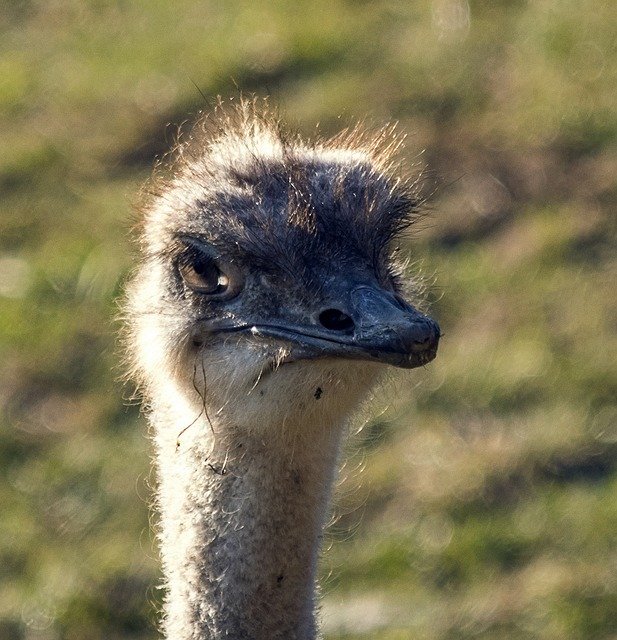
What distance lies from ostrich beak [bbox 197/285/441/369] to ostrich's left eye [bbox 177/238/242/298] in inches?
3.7

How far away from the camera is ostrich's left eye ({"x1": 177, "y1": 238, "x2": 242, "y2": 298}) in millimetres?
3031

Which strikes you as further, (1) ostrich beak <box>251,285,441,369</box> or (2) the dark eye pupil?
(2) the dark eye pupil

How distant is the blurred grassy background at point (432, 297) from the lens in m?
5.07

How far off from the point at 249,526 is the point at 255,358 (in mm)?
367

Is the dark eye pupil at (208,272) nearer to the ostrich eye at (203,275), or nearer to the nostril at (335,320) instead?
the ostrich eye at (203,275)

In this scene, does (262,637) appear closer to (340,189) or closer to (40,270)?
(340,189)

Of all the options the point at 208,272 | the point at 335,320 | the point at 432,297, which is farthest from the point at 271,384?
the point at 432,297

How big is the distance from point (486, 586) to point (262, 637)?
2.02 m

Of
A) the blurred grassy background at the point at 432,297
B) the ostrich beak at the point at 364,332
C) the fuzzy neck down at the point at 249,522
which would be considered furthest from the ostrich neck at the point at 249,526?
the blurred grassy background at the point at 432,297

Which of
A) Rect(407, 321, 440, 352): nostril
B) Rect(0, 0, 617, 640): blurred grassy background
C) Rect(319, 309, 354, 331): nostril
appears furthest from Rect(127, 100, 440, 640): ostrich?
Rect(0, 0, 617, 640): blurred grassy background

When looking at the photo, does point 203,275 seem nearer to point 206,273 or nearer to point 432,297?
point 206,273

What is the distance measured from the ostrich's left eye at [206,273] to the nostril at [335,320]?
0.23m

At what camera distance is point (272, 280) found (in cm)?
298

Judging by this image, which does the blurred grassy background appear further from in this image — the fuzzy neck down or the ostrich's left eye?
the ostrich's left eye
